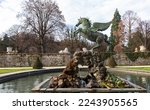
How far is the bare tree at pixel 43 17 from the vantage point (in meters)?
50.2

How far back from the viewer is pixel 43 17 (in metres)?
50.8

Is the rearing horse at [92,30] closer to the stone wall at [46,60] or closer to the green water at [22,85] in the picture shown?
the green water at [22,85]

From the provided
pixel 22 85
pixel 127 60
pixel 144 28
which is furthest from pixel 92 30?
pixel 144 28

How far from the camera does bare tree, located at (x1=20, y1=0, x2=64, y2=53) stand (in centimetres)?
5016

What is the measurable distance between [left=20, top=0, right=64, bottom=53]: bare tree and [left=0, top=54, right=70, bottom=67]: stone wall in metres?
4.72

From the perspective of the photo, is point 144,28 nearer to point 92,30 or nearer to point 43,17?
point 43,17

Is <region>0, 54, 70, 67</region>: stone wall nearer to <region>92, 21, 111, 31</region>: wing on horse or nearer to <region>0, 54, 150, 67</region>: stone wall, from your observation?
<region>0, 54, 150, 67</region>: stone wall

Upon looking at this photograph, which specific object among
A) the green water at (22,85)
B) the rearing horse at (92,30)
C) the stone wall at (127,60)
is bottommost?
the green water at (22,85)

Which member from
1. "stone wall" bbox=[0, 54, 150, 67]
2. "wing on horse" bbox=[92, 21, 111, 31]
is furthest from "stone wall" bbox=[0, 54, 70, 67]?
"wing on horse" bbox=[92, 21, 111, 31]

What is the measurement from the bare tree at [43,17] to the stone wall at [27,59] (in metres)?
4.72

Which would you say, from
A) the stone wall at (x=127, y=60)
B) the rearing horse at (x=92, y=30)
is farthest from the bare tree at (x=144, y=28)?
the rearing horse at (x=92, y=30)

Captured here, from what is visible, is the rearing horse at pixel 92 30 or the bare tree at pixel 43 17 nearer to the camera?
the rearing horse at pixel 92 30

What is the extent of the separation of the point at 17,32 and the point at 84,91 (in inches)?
1520

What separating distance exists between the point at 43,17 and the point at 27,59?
27.1 ft
